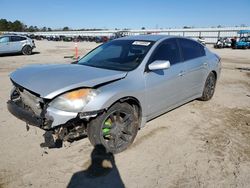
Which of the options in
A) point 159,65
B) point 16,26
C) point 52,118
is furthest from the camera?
point 16,26

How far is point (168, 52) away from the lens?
4621 mm

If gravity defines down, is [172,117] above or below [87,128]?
below

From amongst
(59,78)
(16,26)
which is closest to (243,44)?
(59,78)

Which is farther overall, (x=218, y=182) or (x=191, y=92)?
(x=191, y=92)

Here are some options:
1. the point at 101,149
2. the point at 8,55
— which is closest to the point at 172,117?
the point at 101,149

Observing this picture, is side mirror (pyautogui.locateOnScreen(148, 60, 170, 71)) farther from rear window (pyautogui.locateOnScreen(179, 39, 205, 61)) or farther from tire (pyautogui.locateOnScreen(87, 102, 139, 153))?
rear window (pyautogui.locateOnScreen(179, 39, 205, 61))

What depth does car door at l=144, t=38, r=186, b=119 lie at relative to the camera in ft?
13.4

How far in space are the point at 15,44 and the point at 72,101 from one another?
17.2 m

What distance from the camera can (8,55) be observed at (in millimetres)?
18734

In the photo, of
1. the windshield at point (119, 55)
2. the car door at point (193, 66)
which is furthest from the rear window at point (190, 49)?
the windshield at point (119, 55)

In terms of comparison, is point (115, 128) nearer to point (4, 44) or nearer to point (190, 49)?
point (190, 49)

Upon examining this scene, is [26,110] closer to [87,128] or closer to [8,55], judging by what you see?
[87,128]

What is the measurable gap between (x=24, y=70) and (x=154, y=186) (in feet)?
8.78

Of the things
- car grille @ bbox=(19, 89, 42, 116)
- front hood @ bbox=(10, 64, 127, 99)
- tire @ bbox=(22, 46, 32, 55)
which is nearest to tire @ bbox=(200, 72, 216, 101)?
front hood @ bbox=(10, 64, 127, 99)
